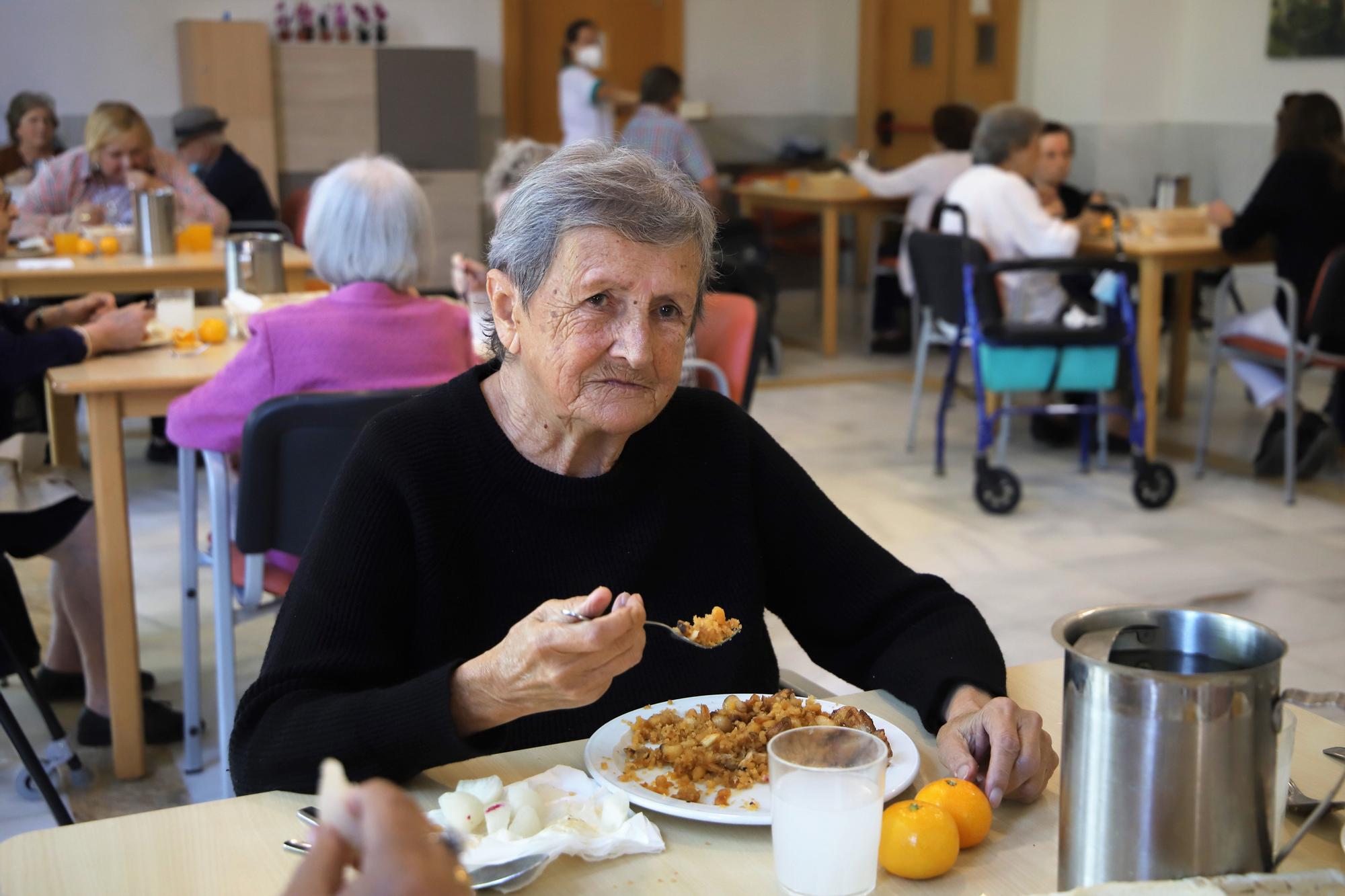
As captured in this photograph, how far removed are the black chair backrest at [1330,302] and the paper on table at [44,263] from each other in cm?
399

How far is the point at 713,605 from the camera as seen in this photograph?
4.78 feet

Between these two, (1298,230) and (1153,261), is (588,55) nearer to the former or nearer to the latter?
(1153,261)

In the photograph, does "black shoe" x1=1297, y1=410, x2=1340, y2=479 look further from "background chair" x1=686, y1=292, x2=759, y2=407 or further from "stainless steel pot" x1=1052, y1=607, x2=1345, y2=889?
"stainless steel pot" x1=1052, y1=607, x2=1345, y2=889

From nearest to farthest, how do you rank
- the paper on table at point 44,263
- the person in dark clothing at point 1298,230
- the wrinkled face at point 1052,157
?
the paper on table at point 44,263 → the person in dark clothing at point 1298,230 → the wrinkled face at point 1052,157

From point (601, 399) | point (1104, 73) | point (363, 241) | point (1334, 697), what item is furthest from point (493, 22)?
point (1334, 697)

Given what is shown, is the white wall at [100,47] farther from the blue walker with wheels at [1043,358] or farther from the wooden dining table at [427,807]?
the wooden dining table at [427,807]

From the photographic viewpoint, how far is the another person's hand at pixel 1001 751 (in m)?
1.13

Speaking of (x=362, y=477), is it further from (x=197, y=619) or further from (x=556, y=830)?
(x=197, y=619)

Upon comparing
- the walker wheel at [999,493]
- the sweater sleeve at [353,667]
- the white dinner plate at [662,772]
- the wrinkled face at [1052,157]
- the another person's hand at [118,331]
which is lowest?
the walker wheel at [999,493]

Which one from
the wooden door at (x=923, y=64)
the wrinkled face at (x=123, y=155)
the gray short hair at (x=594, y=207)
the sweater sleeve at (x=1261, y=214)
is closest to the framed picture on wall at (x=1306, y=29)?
the wooden door at (x=923, y=64)

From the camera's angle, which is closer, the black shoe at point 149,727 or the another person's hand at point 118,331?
the black shoe at point 149,727

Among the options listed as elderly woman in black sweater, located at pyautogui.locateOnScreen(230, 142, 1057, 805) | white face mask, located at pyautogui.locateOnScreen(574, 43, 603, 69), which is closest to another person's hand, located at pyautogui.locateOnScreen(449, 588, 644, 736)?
elderly woman in black sweater, located at pyautogui.locateOnScreen(230, 142, 1057, 805)

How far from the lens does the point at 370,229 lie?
263cm

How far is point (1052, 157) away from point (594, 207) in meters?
4.65
